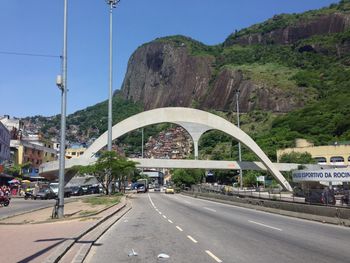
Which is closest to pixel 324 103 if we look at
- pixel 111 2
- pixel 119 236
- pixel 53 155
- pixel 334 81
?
pixel 334 81

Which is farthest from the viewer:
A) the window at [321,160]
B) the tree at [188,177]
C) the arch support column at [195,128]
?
the tree at [188,177]

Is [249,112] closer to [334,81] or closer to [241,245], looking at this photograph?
[334,81]

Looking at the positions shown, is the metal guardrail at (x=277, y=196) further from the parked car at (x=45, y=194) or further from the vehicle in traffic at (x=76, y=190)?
the parked car at (x=45, y=194)

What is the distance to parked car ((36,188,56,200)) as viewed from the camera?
163 ft

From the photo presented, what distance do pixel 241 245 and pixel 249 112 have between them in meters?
175

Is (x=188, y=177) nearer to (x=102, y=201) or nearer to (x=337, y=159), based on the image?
(x=337, y=159)

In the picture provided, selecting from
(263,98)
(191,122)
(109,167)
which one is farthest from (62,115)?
(263,98)

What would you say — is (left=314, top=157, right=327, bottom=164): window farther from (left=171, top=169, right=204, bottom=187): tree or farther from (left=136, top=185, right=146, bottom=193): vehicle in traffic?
(left=136, top=185, right=146, bottom=193): vehicle in traffic

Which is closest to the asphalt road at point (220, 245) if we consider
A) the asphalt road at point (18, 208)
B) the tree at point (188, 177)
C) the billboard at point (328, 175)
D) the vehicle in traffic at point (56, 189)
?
the asphalt road at point (18, 208)

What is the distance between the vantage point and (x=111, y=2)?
4347cm

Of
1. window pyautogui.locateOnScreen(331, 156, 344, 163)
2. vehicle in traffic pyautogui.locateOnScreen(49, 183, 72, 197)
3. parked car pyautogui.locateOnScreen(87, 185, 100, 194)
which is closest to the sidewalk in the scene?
vehicle in traffic pyautogui.locateOnScreen(49, 183, 72, 197)

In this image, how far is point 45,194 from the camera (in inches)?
1972

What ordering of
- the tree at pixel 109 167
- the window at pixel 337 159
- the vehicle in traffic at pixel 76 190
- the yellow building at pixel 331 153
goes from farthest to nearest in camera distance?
the window at pixel 337 159 < the yellow building at pixel 331 153 < the vehicle in traffic at pixel 76 190 < the tree at pixel 109 167

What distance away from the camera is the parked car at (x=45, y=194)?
4969 cm
